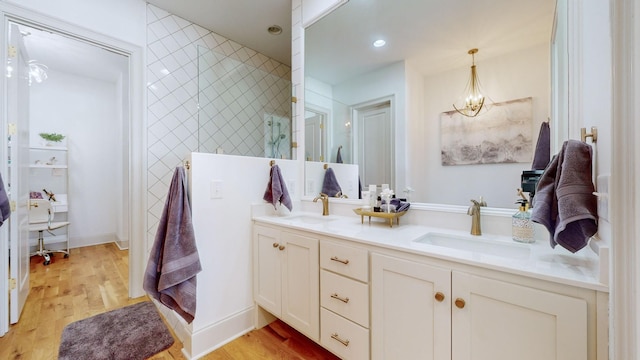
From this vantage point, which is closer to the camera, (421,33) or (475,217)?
→ (475,217)

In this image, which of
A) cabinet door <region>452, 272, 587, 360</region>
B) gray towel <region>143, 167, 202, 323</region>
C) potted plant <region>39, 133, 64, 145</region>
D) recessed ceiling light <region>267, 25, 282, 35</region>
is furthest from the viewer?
potted plant <region>39, 133, 64, 145</region>

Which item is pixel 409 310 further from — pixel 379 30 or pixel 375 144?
pixel 379 30

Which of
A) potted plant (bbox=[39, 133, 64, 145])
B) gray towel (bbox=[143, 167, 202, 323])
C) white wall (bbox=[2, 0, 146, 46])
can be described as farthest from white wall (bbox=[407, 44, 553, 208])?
potted plant (bbox=[39, 133, 64, 145])

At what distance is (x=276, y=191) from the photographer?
193 centimetres

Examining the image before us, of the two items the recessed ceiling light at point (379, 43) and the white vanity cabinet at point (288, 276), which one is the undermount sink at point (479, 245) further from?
the recessed ceiling light at point (379, 43)

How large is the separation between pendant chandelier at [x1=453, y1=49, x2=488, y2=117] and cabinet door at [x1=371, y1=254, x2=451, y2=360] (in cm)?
90

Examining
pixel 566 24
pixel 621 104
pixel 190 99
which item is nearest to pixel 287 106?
pixel 190 99

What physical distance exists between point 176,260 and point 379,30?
2.02m

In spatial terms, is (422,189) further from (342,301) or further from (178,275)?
(178,275)

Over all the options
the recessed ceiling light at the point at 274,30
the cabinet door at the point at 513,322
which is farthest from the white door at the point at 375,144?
the recessed ceiling light at the point at 274,30

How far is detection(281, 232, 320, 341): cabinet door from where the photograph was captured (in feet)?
4.75

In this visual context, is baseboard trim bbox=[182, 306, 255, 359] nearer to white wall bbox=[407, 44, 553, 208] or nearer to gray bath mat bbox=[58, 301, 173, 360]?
gray bath mat bbox=[58, 301, 173, 360]

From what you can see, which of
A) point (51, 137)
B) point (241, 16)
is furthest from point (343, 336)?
point (51, 137)

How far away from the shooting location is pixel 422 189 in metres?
1.56
